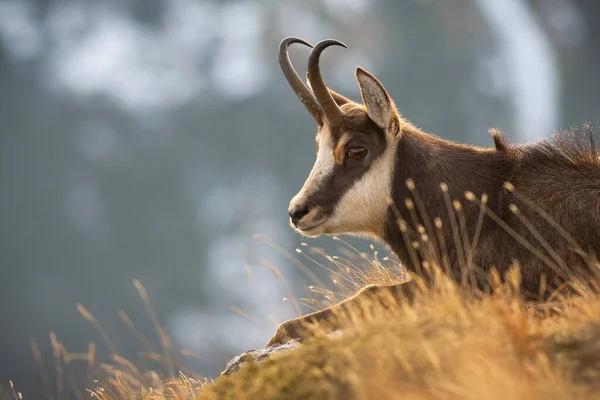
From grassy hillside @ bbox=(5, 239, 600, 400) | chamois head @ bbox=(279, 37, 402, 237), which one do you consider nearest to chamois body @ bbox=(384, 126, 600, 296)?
chamois head @ bbox=(279, 37, 402, 237)

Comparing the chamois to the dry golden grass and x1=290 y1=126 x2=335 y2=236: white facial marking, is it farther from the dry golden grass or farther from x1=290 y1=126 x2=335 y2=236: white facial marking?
the dry golden grass

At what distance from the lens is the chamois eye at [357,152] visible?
7680 millimetres

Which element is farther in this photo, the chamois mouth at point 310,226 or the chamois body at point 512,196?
the chamois mouth at point 310,226

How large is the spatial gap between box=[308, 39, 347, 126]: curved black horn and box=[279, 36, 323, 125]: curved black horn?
7.1 inches

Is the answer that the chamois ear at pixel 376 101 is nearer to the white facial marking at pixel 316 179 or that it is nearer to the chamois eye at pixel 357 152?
the chamois eye at pixel 357 152

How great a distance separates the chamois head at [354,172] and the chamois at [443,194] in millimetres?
11

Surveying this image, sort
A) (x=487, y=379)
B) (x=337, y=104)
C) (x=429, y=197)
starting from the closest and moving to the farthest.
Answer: (x=487, y=379) → (x=429, y=197) → (x=337, y=104)

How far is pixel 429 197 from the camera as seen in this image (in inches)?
293

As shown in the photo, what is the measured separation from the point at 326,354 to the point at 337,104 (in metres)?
4.34

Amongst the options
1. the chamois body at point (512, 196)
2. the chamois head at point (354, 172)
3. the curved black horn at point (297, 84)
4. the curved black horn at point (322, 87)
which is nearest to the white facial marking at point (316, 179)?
the chamois head at point (354, 172)

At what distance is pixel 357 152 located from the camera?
25.2 ft

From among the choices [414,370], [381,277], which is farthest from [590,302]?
[381,277]

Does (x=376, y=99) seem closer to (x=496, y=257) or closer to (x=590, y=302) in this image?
(x=496, y=257)

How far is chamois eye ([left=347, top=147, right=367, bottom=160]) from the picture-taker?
768 cm
